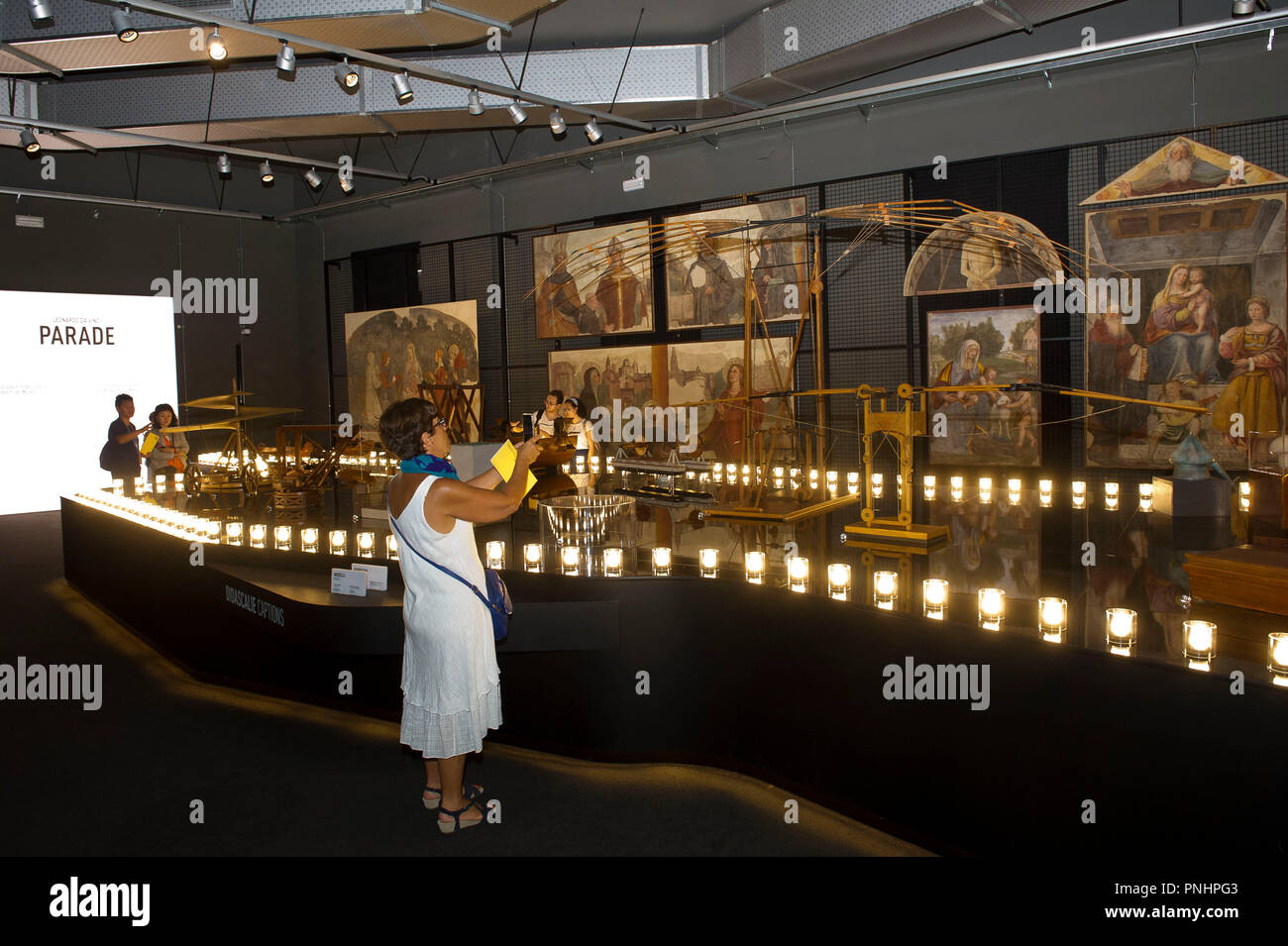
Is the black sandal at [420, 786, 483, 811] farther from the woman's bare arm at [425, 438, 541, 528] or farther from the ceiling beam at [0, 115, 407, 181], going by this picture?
the ceiling beam at [0, 115, 407, 181]

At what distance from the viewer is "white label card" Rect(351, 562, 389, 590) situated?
4855 mm

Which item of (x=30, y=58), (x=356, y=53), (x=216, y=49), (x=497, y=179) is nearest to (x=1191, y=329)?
(x=356, y=53)

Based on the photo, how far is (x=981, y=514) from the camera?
604cm

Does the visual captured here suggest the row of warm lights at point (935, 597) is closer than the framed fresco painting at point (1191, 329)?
Yes

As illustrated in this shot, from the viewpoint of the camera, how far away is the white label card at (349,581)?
482 centimetres

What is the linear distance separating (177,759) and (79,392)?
11190 millimetres

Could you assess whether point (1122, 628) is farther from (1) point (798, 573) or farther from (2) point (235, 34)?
(2) point (235, 34)

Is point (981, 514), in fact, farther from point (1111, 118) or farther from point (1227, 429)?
point (1111, 118)

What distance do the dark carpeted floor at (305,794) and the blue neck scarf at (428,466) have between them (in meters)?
1.58

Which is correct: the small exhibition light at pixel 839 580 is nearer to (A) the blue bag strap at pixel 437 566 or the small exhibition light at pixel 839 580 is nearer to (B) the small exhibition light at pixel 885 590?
(B) the small exhibition light at pixel 885 590

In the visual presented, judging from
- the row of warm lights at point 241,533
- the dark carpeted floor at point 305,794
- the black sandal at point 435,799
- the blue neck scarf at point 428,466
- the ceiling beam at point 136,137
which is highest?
the ceiling beam at point 136,137

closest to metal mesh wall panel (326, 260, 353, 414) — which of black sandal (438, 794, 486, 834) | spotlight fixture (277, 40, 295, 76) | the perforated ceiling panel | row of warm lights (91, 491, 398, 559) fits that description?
the perforated ceiling panel

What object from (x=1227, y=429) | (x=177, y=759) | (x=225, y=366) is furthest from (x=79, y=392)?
(x=1227, y=429)

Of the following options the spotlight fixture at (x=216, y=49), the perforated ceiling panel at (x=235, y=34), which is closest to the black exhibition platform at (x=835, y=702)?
the spotlight fixture at (x=216, y=49)
